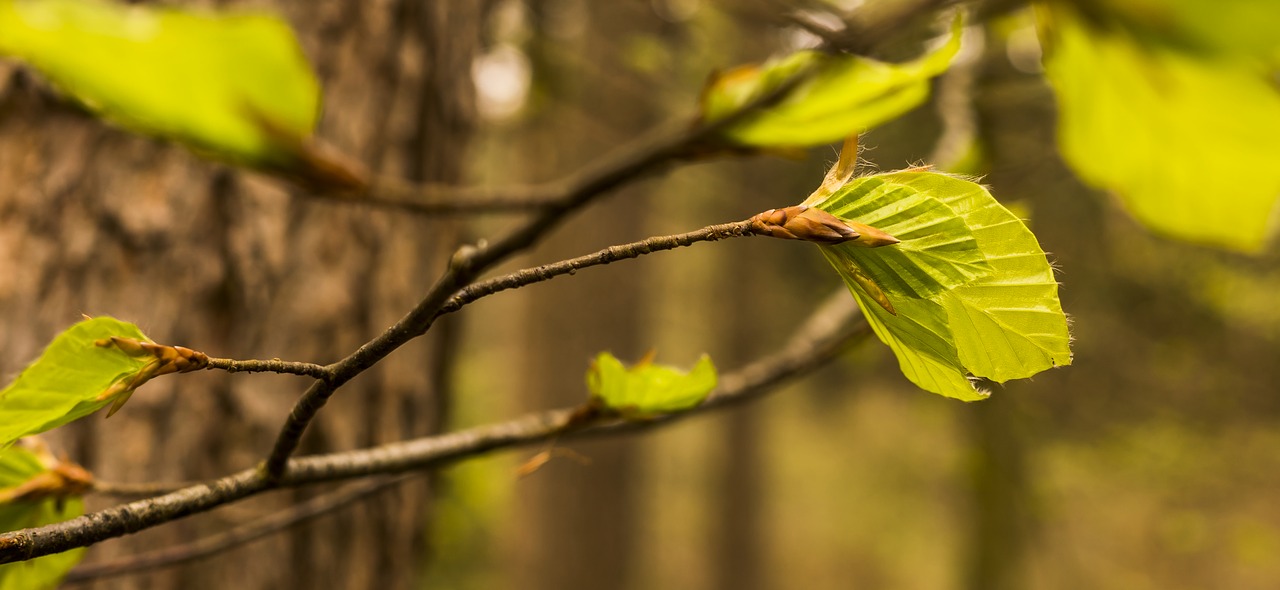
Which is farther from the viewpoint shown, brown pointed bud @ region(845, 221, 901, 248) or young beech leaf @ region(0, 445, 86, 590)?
young beech leaf @ region(0, 445, 86, 590)

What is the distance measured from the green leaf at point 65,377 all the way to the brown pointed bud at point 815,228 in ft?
0.84

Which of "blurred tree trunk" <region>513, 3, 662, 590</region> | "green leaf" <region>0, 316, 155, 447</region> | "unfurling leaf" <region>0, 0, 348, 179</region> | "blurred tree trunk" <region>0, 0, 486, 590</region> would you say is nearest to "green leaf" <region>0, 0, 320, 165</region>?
"unfurling leaf" <region>0, 0, 348, 179</region>

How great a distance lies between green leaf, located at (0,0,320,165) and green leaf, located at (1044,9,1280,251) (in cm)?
42

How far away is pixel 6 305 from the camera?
754 mm

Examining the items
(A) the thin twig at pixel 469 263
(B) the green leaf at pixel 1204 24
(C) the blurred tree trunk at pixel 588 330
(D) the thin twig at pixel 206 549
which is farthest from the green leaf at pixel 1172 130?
(C) the blurred tree trunk at pixel 588 330

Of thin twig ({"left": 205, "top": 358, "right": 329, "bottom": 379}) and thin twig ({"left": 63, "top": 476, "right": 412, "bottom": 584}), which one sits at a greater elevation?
thin twig ({"left": 205, "top": 358, "right": 329, "bottom": 379})

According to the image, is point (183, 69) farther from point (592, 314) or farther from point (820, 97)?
point (592, 314)

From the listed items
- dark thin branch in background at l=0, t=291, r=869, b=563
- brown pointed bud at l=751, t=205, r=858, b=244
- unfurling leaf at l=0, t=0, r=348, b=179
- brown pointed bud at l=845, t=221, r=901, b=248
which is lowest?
dark thin branch in background at l=0, t=291, r=869, b=563

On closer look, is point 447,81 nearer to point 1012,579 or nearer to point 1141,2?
point 1141,2

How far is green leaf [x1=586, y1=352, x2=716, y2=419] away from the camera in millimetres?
410

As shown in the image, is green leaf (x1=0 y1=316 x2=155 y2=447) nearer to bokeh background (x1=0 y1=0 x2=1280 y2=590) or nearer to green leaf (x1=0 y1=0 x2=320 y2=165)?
green leaf (x1=0 y1=0 x2=320 y2=165)

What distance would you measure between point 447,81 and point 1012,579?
484cm

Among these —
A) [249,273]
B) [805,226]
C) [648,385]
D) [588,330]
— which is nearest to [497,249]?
[648,385]

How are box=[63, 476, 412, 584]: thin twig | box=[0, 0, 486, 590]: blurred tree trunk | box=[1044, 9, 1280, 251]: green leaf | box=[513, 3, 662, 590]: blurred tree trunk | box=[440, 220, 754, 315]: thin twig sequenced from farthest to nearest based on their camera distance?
box=[513, 3, 662, 590]: blurred tree trunk → box=[0, 0, 486, 590]: blurred tree trunk → box=[63, 476, 412, 584]: thin twig → box=[1044, 9, 1280, 251]: green leaf → box=[440, 220, 754, 315]: thin twig
